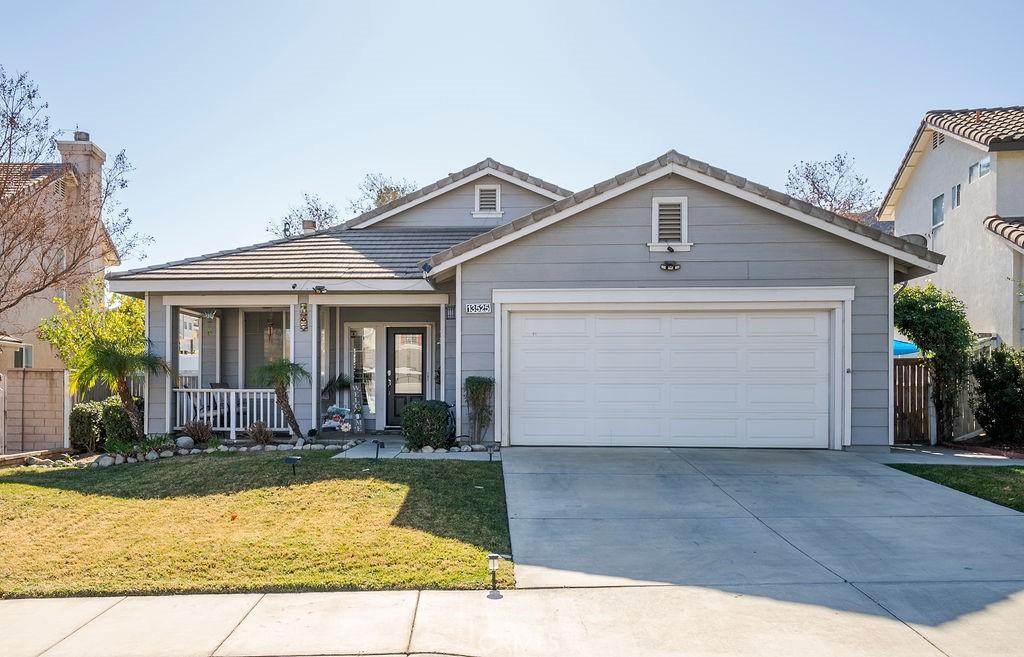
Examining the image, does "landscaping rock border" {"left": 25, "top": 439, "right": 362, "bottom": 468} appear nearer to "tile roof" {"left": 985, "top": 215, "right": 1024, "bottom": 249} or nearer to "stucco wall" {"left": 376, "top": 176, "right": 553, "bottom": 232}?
"stucco wall" {"left": 376, "top": 176, "right": 553, "bottom": 232}

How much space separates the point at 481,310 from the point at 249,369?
20.1 ft

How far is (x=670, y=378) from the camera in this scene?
10547mm

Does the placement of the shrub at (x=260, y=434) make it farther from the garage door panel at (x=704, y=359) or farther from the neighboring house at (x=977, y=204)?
the neighboring house at (x=977, y=204)

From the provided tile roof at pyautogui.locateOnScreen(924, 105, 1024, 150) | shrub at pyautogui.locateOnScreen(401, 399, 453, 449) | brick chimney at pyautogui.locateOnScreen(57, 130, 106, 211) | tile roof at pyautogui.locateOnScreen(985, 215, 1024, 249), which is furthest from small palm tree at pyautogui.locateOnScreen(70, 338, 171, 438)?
tile roof at pyautogui.locateOnScreen(924, 105, 1024, 150)

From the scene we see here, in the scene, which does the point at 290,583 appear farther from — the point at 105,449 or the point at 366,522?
the point at 105,449

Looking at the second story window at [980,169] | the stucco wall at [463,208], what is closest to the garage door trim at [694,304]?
the stucco wall at [463,208]

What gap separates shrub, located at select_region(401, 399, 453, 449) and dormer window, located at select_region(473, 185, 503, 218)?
235 inches

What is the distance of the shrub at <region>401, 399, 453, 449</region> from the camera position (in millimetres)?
10250

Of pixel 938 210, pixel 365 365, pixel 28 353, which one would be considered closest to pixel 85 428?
pixel 365 365

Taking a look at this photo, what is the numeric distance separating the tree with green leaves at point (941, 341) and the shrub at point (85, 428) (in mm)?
13885

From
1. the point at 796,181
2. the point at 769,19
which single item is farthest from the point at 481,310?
the point at 796,181

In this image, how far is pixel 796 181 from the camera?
2928 centimetres

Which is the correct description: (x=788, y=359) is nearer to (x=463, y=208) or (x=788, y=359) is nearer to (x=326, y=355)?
(x=463, y=208)

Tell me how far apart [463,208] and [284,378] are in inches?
239
